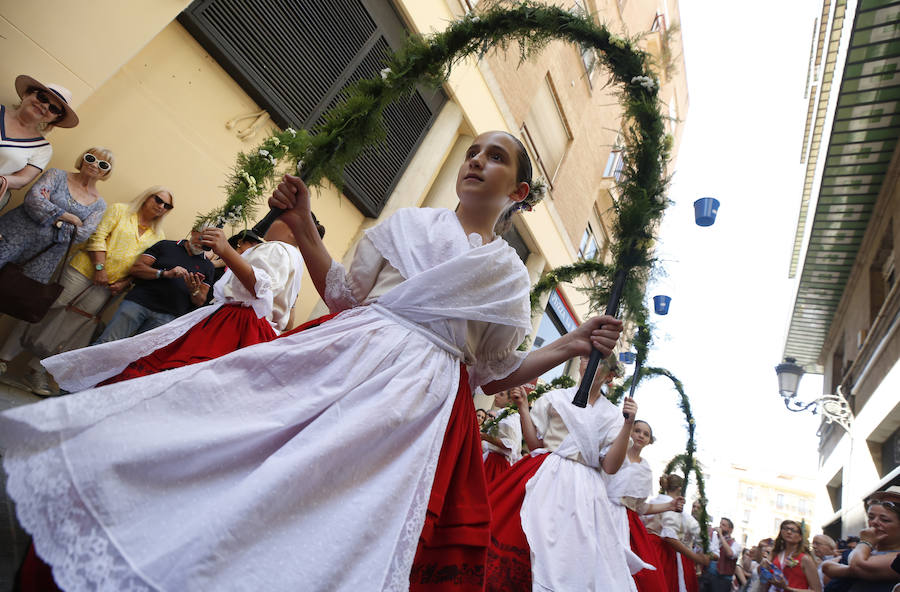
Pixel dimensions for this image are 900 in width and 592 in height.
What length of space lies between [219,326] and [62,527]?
2191 mm

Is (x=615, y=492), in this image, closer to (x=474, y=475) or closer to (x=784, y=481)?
(x=474, y=475)

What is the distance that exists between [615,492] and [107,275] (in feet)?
14.5

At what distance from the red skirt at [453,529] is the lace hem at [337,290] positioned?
25.7 inches

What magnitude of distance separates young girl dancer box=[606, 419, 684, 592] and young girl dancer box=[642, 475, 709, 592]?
115cm

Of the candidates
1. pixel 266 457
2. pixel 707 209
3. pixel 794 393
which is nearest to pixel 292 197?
pixel 266 457

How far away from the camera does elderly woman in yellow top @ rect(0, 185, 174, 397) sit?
4004 millimetres

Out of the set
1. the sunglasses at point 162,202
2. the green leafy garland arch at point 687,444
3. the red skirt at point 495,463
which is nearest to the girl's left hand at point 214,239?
the sunglasses at point 162,202

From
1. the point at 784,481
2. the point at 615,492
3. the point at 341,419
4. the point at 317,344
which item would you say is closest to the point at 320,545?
the point at 341,419

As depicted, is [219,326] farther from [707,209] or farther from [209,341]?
[707,209]

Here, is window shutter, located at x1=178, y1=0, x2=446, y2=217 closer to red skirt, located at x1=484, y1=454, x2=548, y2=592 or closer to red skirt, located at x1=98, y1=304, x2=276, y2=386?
red skirt, located at x1=98, y1=304, x2=276, y2=386

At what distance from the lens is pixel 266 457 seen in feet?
4.30

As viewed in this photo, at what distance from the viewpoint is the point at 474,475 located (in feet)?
5.78

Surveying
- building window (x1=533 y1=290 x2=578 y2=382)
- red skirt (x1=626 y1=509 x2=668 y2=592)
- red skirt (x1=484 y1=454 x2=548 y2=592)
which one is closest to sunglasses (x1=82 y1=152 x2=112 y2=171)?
red skirt (x1=484 y1=454 x2=548 y2=592)

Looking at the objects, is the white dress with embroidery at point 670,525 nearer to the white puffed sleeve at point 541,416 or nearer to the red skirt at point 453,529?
the white puffed sleeve at point 541,416
